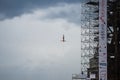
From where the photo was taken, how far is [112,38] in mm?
65938

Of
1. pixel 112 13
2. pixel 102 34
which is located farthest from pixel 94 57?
pixel 102 34

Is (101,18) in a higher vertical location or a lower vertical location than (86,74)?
higher

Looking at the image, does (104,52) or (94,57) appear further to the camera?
(94,57)

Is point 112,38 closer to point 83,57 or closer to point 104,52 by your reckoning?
point 83,57

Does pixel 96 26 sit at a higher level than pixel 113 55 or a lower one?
higher

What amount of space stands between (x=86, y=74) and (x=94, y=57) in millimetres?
2782

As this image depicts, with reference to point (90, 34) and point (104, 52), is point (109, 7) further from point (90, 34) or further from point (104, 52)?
point (104, 52)

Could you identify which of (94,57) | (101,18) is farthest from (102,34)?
(94,57)

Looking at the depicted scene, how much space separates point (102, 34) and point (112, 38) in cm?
1452

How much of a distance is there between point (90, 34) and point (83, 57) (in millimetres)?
3898

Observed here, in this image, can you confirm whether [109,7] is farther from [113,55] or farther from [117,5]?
[113,55]

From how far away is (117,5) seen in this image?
6475 cm

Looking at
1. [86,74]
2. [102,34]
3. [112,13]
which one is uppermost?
[112,13]

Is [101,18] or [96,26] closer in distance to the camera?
[101,18]
